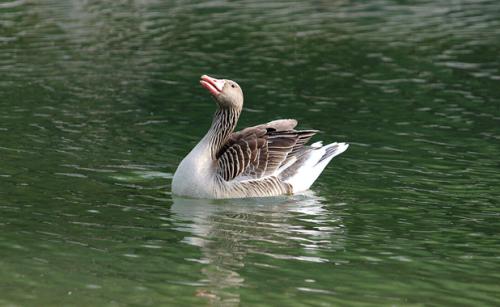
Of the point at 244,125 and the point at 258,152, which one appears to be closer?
the point at 258,152

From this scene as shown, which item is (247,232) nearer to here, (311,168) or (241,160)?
(241,160)

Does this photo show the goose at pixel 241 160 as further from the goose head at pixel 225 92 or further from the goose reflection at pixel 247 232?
the goose reflection at pixel 247 232

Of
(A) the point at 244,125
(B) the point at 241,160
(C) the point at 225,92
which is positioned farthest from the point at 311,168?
(A) the point at 244,125

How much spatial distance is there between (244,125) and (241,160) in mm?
6074

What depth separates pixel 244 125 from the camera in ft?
84.9

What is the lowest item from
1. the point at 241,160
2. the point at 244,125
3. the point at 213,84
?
the point at 244,125

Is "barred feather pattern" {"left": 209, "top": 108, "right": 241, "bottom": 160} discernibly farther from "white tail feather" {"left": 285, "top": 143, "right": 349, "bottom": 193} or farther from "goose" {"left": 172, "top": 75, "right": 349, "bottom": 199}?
"white tail feather" {"left": 285, "top": 143, "right": 349, "bottom": 193}

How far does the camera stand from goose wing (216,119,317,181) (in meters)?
19.8

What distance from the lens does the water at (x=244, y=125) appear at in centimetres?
1492

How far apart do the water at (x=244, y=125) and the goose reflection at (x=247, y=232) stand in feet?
0.16

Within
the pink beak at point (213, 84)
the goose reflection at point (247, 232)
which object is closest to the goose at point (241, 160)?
the pink beak at point (213, 84)

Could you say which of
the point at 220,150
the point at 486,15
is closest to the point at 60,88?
the point at 220,150

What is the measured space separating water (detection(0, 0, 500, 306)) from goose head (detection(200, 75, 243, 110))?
167 cm

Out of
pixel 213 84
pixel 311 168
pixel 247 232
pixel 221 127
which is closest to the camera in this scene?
pixel 247 232
